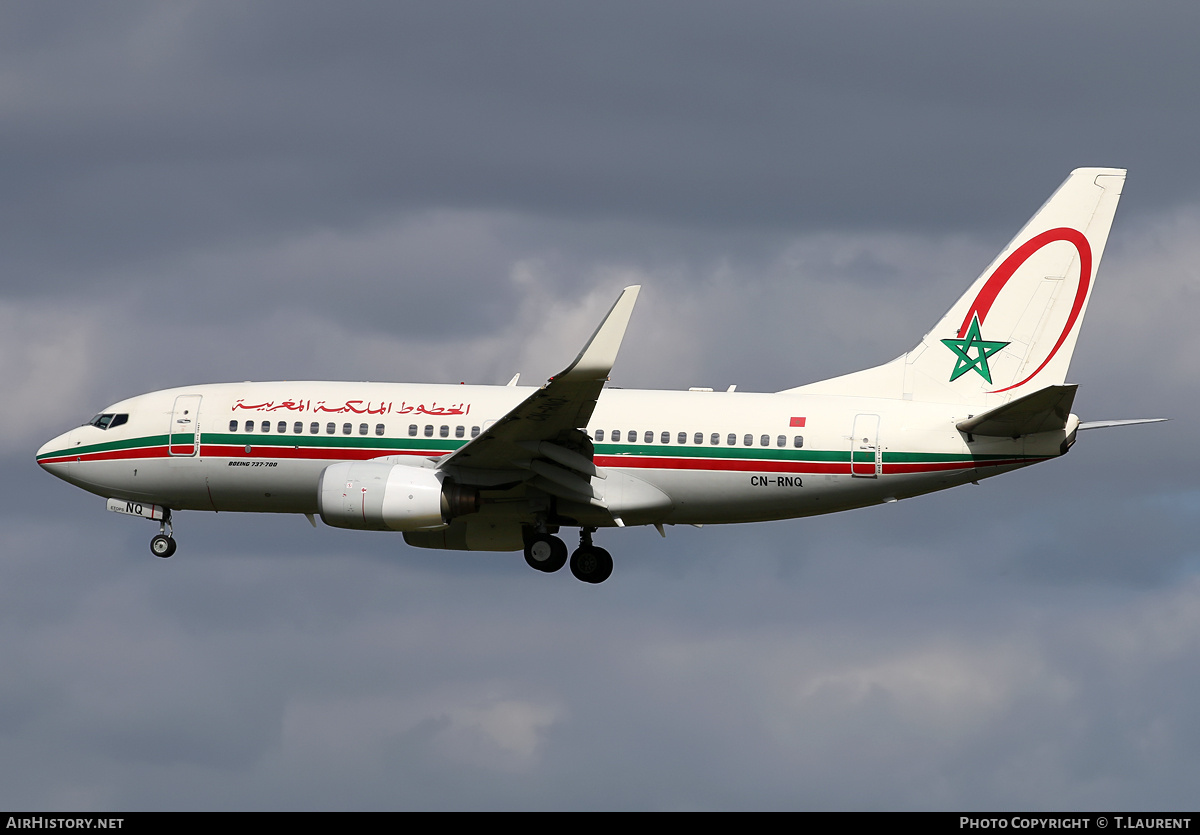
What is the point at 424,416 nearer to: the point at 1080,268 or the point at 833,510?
the point at 833,510

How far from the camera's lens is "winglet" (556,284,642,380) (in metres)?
43.8

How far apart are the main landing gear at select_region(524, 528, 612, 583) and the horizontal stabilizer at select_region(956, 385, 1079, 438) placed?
12650 mm

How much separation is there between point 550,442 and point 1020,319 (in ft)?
53.8

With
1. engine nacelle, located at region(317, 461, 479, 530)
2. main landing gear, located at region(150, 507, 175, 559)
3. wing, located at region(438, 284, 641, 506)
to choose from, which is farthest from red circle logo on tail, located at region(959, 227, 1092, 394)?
main landing gear, located at region(150, 507, 175, 559)

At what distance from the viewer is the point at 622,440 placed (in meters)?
51.5

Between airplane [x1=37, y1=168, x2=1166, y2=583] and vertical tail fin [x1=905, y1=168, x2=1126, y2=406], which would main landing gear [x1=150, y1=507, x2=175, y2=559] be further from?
vertical tail fin [x1=905, y1=168, x2=1126, y2=406]

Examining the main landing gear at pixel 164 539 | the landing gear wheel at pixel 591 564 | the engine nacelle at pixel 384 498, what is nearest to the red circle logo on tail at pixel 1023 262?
the landing gear wheel at pixel 591 564

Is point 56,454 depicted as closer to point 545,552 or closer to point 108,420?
point 108,420

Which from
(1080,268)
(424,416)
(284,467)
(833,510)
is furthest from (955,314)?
(284,467)

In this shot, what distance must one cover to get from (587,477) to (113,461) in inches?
657

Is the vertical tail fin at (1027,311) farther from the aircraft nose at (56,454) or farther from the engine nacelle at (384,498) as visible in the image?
the aircraft nose at (56,454)

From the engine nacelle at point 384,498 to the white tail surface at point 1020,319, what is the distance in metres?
13.0

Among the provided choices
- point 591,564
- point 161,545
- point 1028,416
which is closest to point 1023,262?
point 1028,416

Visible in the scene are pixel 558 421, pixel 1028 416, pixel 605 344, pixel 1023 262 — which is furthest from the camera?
pixel 1023 262
